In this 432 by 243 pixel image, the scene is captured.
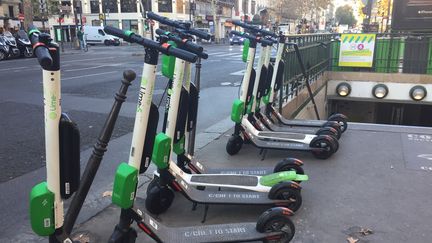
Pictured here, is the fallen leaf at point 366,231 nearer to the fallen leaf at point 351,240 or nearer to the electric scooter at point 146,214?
the fallen leaf at point 351,240

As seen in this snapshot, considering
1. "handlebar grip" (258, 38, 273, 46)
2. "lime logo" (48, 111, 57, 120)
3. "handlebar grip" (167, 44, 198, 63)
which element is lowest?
"lime logo" (48, 111, 57, 120)

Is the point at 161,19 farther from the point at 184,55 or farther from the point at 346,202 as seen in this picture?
the point at 346,202

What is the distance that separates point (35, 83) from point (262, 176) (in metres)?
10.3

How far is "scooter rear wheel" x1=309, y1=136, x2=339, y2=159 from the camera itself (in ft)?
16.1

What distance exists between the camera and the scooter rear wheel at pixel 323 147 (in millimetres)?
4895

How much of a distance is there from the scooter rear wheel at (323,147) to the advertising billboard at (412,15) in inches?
321

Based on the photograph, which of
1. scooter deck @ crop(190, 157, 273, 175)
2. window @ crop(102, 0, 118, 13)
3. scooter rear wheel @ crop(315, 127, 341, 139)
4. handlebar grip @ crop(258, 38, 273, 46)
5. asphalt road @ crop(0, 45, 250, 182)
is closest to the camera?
scooter deck @ crop(190, 157, 273, 175)

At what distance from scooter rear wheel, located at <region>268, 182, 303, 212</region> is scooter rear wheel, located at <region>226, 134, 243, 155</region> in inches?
66.4

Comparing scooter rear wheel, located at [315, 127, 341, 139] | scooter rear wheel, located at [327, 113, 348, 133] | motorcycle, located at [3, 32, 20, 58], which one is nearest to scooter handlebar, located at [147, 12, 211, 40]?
scooter rear wheel, located at [315, 127, 341, 139]

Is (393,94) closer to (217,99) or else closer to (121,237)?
(217,99)

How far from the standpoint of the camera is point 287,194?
3447 mm

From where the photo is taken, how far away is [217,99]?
9922 millimetres

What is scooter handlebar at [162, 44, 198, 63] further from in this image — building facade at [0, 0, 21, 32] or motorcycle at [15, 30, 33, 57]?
building facade at [0, 0, 21, 32]

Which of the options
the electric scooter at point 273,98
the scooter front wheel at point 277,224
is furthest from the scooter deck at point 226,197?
the electric scooter at point 273,98
